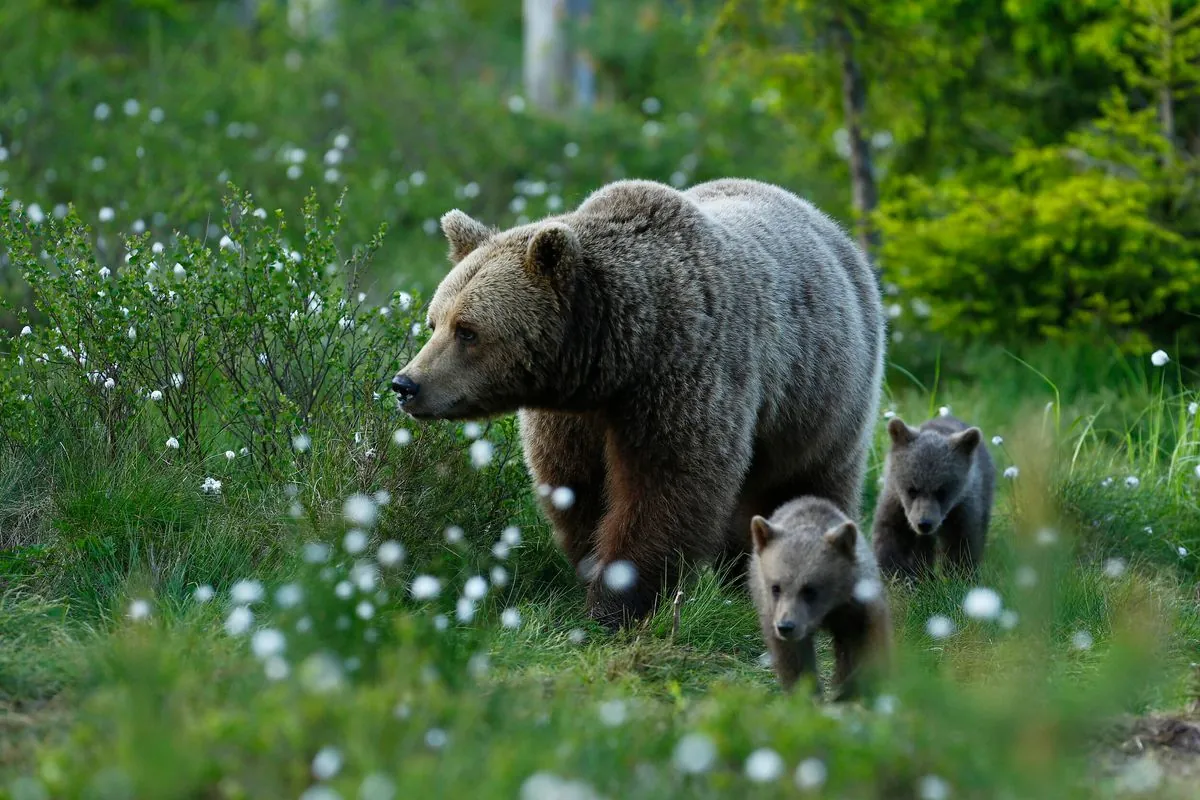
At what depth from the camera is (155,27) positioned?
16.0 meters

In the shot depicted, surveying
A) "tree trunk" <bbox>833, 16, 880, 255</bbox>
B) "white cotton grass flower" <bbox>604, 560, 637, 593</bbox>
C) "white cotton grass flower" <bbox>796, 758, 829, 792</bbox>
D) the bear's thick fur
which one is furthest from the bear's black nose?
"tree trunk" <bbox>833, 16, 880, 255</bbox>

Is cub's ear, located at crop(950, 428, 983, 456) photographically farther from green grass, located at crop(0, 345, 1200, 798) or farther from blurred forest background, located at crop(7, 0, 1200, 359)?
blurred forest background, located at crop(7, 0, 1200, 359)

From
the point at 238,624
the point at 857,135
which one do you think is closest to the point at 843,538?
the point at 238,624

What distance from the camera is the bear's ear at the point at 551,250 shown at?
17.3ft

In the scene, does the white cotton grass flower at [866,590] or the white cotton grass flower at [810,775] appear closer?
the white cotton grass flower at [810,775]

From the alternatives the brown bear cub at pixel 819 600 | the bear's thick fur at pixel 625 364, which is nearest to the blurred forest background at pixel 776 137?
the bear's thick fur at pixel 625 364

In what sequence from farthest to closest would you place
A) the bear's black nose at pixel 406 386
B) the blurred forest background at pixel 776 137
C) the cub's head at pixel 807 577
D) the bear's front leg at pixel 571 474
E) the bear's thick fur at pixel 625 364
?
the blurred forest background at pixel 776 137 < the bear's front leg at pixel 571 474 < the bear's thick fur at pixel 625 364 < the bear's black nose at pixel 406 386 < the cub's head at pixel 807 577

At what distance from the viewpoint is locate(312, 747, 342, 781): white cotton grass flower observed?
2951 mm

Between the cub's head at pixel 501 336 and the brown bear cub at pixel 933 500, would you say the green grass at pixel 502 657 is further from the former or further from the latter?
the cub's head at pixel 501 336

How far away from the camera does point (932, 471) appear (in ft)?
20.8

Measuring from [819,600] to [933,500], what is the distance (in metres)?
2.04

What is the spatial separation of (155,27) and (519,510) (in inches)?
460

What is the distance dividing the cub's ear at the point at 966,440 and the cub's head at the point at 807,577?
1.95 metres

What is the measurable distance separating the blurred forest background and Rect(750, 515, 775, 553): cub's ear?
378 centimetres
